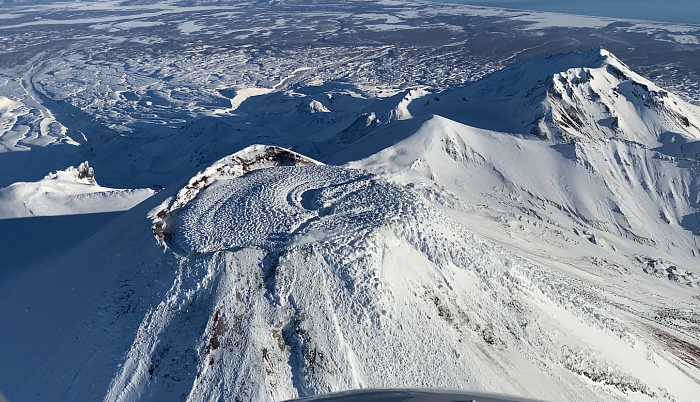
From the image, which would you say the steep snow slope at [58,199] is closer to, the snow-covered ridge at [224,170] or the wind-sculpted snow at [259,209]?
the snow-covered ridge at [224,170]

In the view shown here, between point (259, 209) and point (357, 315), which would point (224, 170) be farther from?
point (357, 315)

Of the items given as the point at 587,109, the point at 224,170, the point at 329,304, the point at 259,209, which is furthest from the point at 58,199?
the point at 587,109

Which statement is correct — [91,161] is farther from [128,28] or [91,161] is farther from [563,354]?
[128,28]

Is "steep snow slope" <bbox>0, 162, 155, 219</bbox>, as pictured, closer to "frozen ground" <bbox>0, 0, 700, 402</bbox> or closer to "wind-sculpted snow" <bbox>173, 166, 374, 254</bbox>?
"frozen ground" <bbox>0, 0, 700, 402</bbox>

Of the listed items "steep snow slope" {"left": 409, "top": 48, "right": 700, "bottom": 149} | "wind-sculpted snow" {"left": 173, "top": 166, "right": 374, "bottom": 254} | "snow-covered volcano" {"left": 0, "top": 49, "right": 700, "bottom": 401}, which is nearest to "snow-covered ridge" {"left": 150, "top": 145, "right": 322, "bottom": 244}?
"snow-covered volcano" {"left": 0, "top": 49, "right": 700, "bottom": 401}

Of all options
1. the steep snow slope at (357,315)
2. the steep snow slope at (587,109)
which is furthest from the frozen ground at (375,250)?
the steep snow slope at (587,109)

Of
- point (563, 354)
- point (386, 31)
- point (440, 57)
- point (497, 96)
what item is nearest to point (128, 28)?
point (386, 31)
